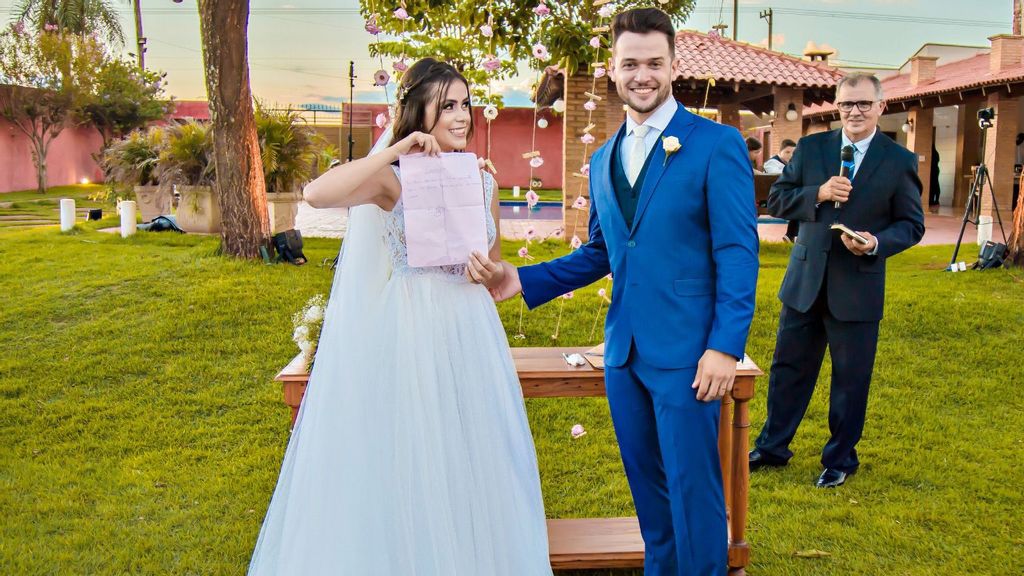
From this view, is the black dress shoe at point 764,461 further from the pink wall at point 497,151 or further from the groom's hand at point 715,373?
the pink wall at point 497,151

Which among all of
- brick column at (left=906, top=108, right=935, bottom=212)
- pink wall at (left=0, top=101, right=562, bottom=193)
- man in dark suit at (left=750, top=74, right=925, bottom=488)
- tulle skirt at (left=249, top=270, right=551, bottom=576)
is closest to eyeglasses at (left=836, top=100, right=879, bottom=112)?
man in dark suit at (left=750, top=74, right=925, bottom=488)

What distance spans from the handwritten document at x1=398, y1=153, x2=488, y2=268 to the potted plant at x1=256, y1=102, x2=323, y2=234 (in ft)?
36.2

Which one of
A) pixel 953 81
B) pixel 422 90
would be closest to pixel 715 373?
pixel 422 90

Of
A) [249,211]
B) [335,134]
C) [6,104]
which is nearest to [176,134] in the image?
[249,211]

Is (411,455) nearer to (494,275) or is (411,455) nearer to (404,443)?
(404,443)

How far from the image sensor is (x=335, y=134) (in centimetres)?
3628

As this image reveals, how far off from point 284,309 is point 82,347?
180cm

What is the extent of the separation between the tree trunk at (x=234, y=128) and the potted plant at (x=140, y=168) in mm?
5787

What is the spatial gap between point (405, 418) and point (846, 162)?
9.58ft

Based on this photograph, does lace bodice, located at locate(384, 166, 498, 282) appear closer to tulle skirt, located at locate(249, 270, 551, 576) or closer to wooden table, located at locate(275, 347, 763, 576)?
tulle skirt, located at locate(249, 270, 551, 576)

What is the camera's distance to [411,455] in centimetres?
304

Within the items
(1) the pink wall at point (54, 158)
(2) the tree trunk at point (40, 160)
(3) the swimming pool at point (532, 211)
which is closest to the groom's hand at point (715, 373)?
(3) the swimming pool at point (532, 211)

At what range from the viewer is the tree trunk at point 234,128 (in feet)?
32.6

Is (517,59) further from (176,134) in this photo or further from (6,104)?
(6,104)
